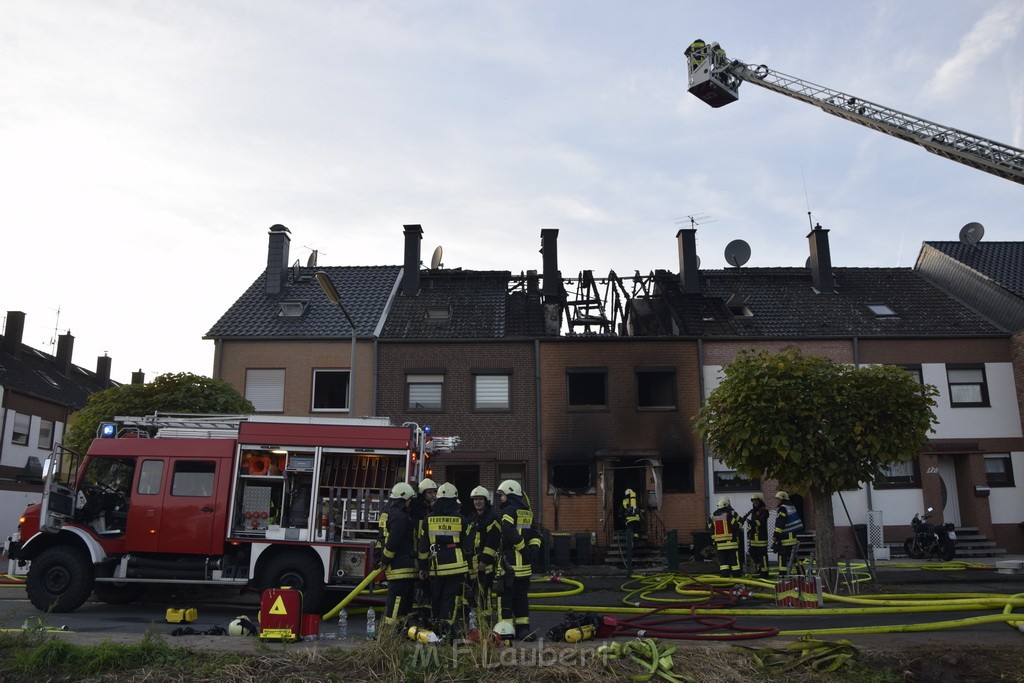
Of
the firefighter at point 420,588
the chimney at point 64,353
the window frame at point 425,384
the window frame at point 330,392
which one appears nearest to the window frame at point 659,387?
the window frame at point 425,384

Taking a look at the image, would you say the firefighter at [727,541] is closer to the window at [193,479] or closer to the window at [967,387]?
the window at [193,479]

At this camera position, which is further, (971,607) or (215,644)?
(971,607)

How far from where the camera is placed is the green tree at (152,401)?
1677 centimetres

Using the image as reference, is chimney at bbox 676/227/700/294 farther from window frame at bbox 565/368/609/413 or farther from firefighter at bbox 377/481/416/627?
firefighter at bbox 377/481/416/627

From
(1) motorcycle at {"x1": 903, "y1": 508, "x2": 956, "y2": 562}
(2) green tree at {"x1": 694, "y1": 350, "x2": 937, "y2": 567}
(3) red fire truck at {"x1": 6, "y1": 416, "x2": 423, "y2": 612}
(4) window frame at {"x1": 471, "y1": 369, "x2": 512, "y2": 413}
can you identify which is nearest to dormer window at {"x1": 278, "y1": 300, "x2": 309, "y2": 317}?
(4) window frame at {"x1": 471, "y1": 369, "x2": 512, "y2": 413}

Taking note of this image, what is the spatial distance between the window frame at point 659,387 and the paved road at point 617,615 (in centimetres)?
716

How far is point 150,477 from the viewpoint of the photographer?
1239cm

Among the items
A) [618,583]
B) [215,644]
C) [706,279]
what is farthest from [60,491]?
[706,279]

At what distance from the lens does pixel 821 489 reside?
13812mm

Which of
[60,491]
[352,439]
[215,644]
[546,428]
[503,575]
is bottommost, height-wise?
[215,644]

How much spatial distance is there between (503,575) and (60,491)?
7048mm

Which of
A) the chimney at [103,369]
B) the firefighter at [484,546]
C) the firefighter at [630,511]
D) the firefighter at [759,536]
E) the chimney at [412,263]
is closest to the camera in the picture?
the firefighter at [484,546]

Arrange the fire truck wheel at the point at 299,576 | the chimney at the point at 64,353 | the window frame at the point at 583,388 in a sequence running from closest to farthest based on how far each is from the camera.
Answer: the fire truck wheel at the point at 299,576, the window frame at the point at 583,388, the chimney at the point at 64,353

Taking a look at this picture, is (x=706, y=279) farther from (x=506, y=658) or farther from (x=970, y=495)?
(x=506, y=658)
